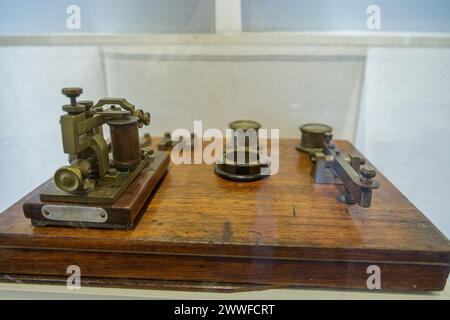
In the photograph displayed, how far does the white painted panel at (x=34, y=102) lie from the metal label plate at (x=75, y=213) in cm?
84

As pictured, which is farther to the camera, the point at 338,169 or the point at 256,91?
the point at 256,91

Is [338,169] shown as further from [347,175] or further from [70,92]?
[70,92]

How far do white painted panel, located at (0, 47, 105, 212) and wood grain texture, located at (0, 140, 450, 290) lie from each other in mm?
801

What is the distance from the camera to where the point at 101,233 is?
27.7 inches

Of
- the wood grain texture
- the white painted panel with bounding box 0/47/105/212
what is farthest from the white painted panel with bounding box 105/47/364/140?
the wood grain texture

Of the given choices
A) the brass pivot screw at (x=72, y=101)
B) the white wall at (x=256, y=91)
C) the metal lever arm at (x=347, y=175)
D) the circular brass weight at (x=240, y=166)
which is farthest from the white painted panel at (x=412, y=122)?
the brass pivot screw at (x=72, y=101)

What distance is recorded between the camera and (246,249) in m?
0.67

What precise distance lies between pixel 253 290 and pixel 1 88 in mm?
1403

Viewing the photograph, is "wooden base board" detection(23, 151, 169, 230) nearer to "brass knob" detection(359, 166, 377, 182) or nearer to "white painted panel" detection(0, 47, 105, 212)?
"brass knob" detection(359, 166, 377, 182)

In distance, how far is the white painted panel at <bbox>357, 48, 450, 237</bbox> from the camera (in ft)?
4.21

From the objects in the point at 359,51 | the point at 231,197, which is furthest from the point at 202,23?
the point at 231,197

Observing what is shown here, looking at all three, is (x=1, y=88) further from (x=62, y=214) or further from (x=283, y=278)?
(x=283, y=278)

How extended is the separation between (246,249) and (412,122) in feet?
3.44

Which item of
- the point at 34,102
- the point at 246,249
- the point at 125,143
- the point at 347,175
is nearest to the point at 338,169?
the point at 347,175
